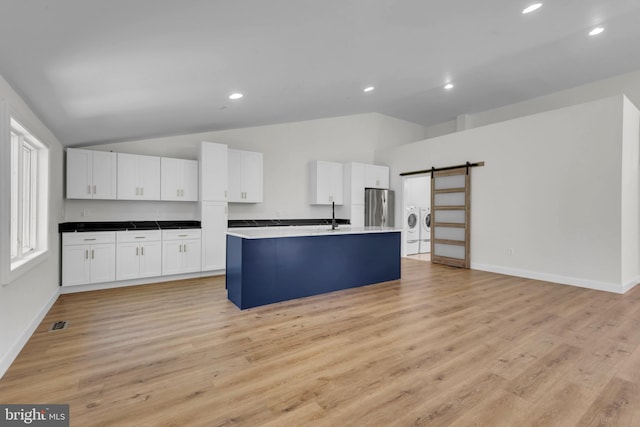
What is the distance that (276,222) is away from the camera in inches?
252

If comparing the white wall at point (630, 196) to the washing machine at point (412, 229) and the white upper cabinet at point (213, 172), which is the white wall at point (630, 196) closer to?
the washing machine at point (412, 229)

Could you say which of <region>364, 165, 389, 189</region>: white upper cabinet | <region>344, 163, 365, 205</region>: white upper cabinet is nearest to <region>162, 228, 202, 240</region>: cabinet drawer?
<region>344, 163, 365, 205</region>: white upper cabinet

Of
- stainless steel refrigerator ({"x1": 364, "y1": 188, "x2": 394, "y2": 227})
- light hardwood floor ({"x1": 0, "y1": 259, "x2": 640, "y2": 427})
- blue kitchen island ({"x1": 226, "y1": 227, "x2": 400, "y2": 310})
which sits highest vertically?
stainless steel refrigerator ({"x1": 364, "y1": 188, "x2": 394, "y2": 227})

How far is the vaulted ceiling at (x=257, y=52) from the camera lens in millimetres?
1664

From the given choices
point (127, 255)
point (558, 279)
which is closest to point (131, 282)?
point (127, 255)

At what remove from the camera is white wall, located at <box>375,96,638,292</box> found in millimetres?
4350

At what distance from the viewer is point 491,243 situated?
18.7 ft

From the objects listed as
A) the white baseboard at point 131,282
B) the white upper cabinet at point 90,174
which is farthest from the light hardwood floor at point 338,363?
the white upper cabinet at point 90,174

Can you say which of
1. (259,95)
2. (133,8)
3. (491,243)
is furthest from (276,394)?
(491,243)

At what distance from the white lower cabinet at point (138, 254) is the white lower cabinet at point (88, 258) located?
0.28ft

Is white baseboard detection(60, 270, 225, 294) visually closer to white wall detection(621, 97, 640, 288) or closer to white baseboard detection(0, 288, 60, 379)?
white baseboard detection(0, 288, 60, 379)

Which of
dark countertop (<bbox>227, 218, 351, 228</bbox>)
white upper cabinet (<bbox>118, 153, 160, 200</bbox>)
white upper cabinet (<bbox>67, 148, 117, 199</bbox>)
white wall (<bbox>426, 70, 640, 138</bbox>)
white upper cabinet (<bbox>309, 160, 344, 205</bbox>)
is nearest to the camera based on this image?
white upper cabinet (<bbox>67, 148, 117, 199</bbox>)

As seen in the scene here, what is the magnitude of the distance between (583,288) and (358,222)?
424 cm

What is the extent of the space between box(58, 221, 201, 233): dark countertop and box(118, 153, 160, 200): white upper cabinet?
1.49ft
